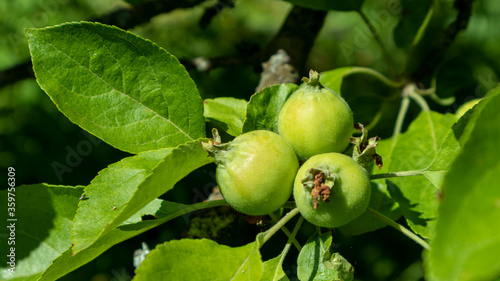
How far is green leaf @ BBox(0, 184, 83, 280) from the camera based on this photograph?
152 centimetres

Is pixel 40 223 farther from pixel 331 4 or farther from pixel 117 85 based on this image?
pixel 331 4

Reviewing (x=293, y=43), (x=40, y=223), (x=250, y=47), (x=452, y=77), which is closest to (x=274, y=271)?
(x=40, y=223)

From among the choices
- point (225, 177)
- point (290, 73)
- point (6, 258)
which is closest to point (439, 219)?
point (225, 177)

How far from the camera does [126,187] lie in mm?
1207

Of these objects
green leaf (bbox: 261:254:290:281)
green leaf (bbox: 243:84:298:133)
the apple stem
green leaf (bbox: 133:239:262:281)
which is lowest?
green leaf (bbox: 261:254:290:281)

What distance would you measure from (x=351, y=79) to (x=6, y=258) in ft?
8.00

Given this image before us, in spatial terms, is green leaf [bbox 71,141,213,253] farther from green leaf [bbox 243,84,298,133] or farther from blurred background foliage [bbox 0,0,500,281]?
blurred background foliage [bbox 0,0,500,281]

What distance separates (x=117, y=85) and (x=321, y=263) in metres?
0.75

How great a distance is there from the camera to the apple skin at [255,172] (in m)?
1.12

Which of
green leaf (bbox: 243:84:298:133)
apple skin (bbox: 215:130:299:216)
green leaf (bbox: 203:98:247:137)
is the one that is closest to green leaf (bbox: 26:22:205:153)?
green leaf (bbox: 203:98:247:137)

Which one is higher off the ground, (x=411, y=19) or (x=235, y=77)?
(x=411, y=19)

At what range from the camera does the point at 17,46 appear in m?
2.94

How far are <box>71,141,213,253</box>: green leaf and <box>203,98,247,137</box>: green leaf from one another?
0.20 meters

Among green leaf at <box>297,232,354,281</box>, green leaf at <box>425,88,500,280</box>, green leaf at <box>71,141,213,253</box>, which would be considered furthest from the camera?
green leaf at <box>297,232,354,281</box>
